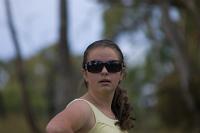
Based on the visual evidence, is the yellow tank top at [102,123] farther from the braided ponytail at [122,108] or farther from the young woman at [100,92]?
the braided ponytail at [122,108]

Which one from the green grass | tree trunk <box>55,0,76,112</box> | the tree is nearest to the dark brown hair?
tree trunk <box>55,0,76,112</box>

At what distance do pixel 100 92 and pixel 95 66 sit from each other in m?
0.14

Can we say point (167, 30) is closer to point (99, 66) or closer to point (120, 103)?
point (120, 103)

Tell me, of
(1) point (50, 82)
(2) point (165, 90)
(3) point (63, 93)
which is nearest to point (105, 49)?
(3) point (63, 93)

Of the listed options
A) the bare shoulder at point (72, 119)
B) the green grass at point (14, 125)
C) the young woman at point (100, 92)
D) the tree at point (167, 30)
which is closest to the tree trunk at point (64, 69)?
the tree at point (167, 30)

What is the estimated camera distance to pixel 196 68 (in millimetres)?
22078

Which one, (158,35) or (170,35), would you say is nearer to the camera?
(170,35)

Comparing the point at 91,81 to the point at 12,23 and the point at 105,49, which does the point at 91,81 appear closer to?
the point at 105,49

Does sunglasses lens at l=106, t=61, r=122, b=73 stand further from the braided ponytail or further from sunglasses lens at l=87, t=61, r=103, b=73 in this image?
the braided ponytail

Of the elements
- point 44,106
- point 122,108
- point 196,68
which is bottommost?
point 44,106

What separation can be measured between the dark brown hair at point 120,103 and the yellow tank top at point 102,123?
78 millimetres

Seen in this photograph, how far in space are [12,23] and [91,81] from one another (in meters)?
14.2

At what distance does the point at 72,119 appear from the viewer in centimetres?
304

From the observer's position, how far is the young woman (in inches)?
124
